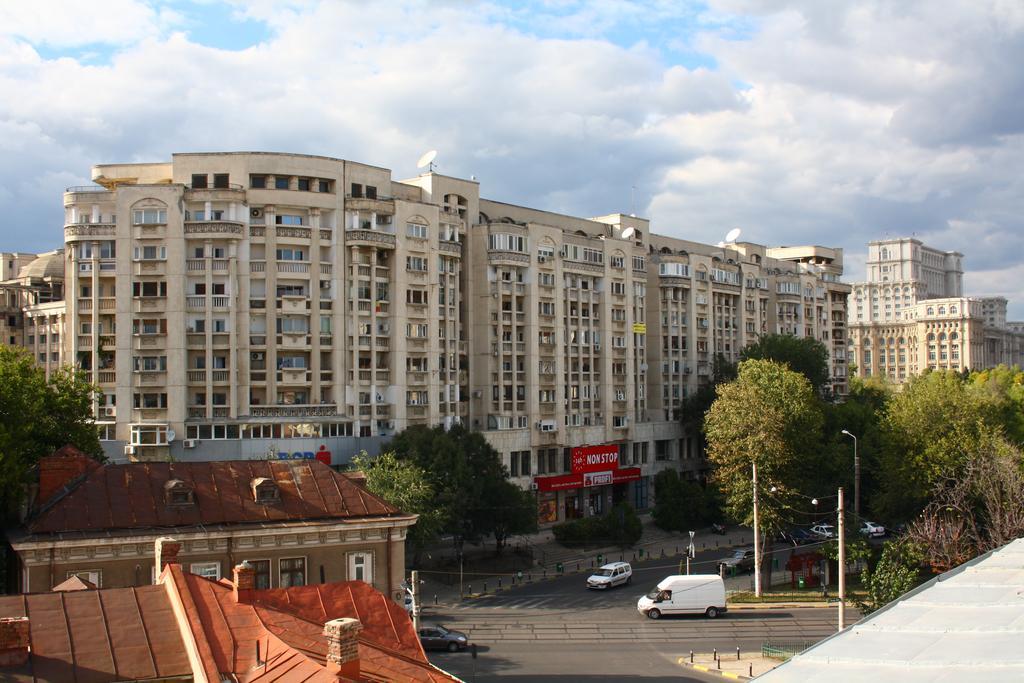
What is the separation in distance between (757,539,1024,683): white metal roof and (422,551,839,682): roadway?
56.3ft

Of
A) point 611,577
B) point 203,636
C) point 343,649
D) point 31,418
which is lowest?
point 611,577

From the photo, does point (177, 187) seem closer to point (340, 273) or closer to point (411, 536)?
point (340, 273)

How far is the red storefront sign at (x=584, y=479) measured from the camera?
84969 mm

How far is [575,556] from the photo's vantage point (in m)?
75.6

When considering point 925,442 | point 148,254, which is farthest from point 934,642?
point 148,254

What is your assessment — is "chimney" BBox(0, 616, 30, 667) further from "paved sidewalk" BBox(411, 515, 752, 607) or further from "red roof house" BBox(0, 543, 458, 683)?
"paved sidewalk" BBox(411, 515, 752, 607)

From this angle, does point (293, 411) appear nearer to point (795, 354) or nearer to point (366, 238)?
point (366, 238)

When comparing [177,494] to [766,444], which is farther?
[766,444]

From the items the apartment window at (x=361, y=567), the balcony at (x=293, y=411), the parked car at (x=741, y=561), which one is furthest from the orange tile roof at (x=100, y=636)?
the parked car at (x=741, y=561)

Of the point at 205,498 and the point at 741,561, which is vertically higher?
the point at 205,498

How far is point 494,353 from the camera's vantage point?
84750mm

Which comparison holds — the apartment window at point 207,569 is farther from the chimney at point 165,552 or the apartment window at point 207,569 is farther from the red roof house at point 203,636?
the red roof house at point 203,636

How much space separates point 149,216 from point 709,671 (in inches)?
1952

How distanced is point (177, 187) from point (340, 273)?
1309cm
